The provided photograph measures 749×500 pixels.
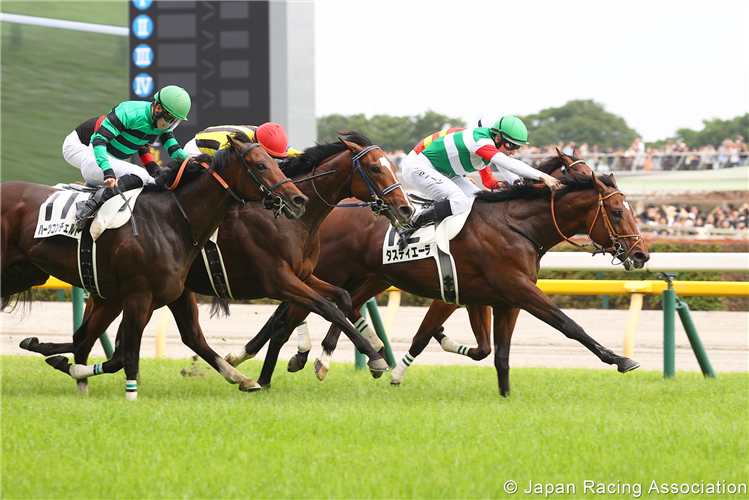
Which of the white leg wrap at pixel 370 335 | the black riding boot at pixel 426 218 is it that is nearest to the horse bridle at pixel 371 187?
the black riding boot at pixel 426 218

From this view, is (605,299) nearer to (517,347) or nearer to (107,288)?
(517,347)

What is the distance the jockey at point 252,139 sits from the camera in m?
5.79

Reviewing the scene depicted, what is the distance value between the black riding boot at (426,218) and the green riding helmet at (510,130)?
62 cm

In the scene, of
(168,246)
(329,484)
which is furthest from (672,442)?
(168,246)

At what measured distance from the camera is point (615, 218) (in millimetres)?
5754

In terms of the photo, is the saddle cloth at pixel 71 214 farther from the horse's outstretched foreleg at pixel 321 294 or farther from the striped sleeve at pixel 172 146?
the horse's outstretched foreleg at pixel 321 294

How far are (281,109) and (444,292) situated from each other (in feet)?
24.7

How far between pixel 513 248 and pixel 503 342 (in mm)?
648

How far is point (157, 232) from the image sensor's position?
526cm

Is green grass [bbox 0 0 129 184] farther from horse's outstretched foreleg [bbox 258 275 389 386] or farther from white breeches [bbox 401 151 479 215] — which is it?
horse's outstretched foreleg [bbox 258 275 389 386]

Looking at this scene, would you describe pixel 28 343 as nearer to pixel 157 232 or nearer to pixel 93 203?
pixel 93 203

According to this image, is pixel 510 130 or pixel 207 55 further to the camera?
pixel 207 55

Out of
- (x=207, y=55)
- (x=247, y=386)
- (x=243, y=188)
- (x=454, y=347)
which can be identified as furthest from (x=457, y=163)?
(x=207, y=55)

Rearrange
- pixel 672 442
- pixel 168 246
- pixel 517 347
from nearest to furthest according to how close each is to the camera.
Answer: pixel 672 442
pixel 168 246
pixel 517 347
